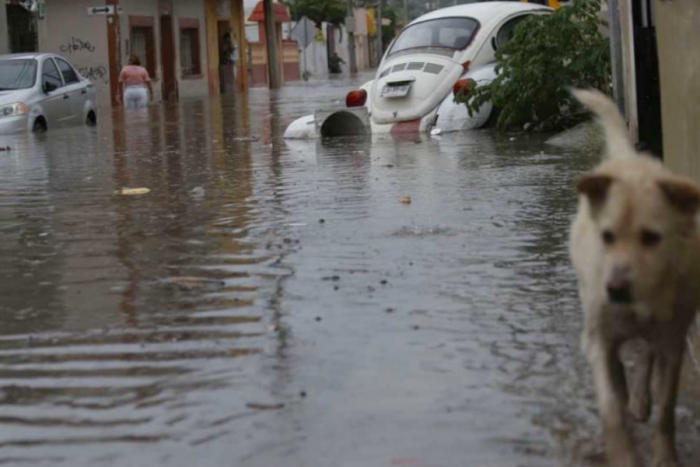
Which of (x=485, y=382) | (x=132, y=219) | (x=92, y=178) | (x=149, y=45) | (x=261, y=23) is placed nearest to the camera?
(x=485, y=382)

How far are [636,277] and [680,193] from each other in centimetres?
30

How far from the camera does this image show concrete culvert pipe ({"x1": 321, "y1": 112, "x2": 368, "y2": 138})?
19750 millimetres

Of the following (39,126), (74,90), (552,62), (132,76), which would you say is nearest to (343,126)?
(552,62)

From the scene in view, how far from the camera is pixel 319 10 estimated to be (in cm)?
8956

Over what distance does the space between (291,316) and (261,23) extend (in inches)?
2576

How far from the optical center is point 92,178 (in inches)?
572

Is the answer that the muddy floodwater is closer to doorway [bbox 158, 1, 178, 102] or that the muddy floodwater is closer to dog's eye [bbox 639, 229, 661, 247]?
dog's eye [bbox 639, 229, 661, 247]

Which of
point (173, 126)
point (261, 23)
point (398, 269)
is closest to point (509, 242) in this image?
point (398, 269)

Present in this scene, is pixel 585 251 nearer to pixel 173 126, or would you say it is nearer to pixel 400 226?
pixel 400 226

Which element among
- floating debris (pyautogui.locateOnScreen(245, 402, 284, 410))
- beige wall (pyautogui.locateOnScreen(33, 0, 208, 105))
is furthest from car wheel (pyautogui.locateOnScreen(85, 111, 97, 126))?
floating debris (pyautogui.locateOnScreen(245, 402, 284, 410))

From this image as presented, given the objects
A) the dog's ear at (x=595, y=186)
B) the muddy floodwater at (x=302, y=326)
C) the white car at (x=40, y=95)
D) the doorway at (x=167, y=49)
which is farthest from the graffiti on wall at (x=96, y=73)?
the dog's ear at (x=595, y=186)

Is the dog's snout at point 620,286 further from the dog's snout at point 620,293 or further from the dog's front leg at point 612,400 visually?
the dog's front leg at point 612,400

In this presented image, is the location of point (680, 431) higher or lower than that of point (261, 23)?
lower

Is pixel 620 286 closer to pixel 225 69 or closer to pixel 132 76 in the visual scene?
pixel 132 76
